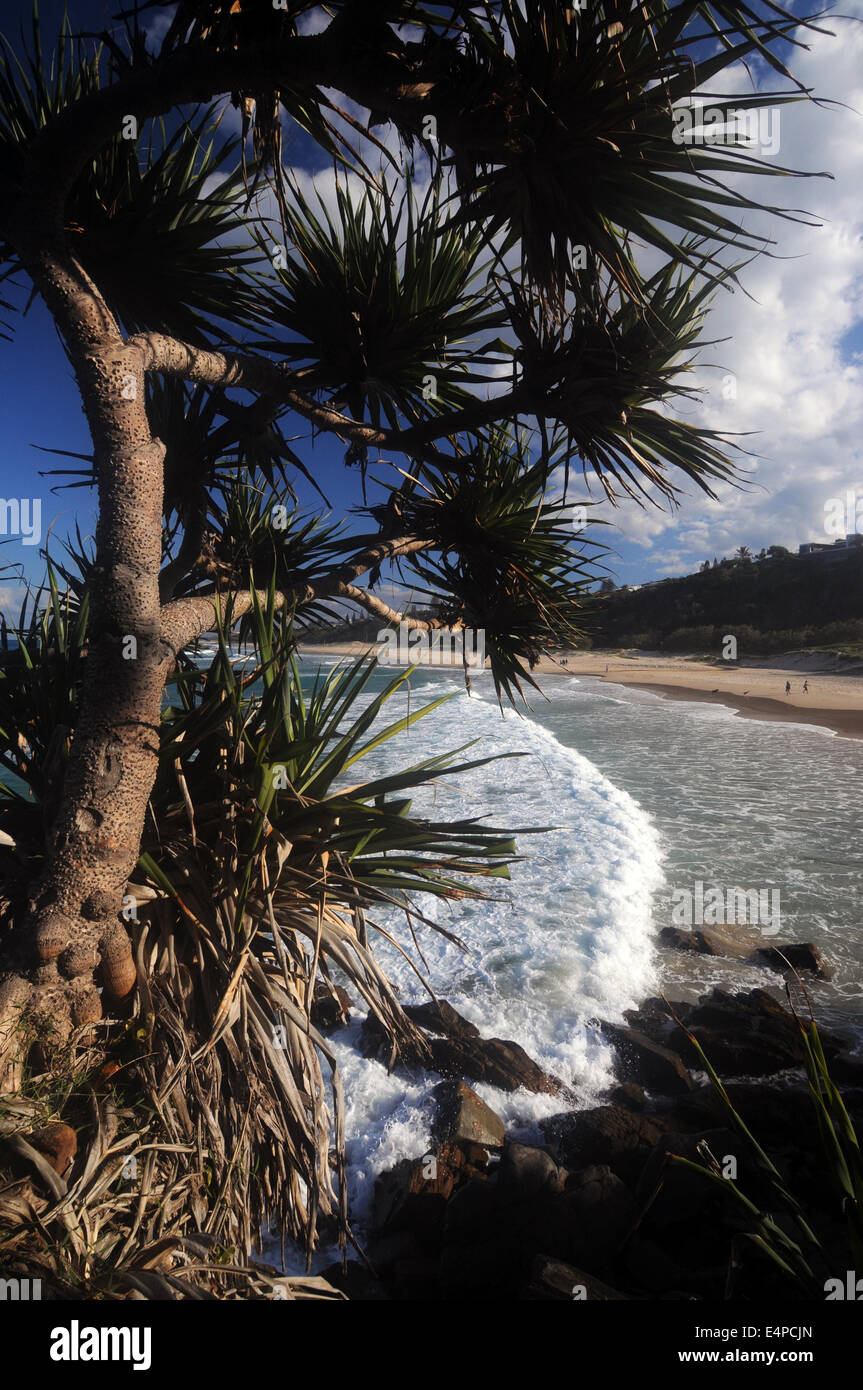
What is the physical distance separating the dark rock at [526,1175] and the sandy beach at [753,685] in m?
10.9

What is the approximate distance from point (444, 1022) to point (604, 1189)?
182 centimetres

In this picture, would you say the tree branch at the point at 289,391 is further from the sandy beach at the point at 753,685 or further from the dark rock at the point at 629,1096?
the sandy beach at the point at 753,685

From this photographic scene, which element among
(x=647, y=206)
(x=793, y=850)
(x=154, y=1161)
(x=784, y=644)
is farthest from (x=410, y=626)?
(x=784, y=644)

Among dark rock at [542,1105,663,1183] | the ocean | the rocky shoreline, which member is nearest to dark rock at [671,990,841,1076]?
the rocky shoreline

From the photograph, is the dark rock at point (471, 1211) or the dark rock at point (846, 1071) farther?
the dark rock at point (846, 1071)

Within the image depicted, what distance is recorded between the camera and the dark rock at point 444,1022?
466 centimetres

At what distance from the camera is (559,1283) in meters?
2.45

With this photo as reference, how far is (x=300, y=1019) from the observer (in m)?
1.70

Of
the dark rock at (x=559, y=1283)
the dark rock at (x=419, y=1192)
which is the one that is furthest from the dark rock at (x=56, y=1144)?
the dark rock at (x=419, y=1192)

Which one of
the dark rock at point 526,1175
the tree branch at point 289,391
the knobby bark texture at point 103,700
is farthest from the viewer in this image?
the dark rock at point 526,1175

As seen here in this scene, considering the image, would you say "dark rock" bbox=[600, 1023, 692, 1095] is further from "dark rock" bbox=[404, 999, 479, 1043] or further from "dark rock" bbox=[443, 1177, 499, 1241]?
"dark rock" bbox=[443, 1177, 499, 1241]

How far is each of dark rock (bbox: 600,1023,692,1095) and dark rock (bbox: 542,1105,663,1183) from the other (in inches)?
23.2

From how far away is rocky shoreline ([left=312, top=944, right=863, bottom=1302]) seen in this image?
107 inches

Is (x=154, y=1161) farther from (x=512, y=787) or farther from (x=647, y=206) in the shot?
(x=512, y=787)
